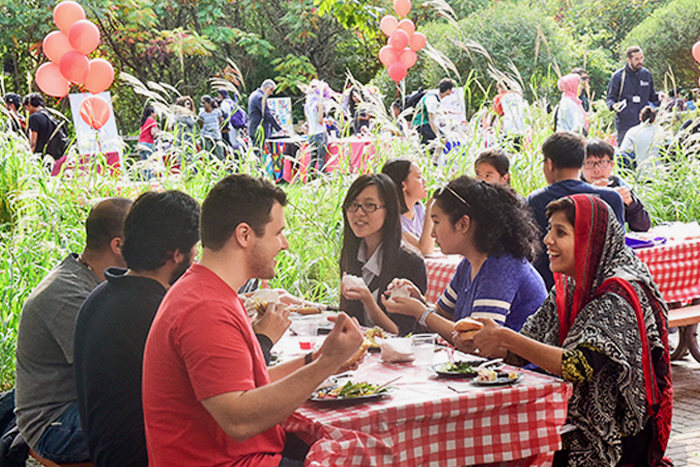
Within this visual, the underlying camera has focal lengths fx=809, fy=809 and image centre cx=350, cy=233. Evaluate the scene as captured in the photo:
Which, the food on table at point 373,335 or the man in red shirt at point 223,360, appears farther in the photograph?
the food on table at point 373,335

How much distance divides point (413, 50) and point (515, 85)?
6.79 meters

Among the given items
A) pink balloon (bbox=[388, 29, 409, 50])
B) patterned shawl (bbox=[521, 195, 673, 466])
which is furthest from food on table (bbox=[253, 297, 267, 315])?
pink balloon (bbox=[388, 29, 409, 50])

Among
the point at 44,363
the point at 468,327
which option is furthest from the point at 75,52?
the point at 468,327

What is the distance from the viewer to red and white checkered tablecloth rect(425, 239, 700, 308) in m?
5.30

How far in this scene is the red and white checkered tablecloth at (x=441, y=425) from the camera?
2.34 metres

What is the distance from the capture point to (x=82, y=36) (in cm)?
1032

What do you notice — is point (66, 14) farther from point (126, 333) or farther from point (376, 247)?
point (126, 333)

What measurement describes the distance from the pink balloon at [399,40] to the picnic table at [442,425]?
Answer: 33.9 ft

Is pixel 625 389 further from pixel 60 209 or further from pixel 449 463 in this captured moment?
pixel 60 209

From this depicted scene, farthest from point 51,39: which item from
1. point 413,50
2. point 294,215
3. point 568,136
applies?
point 568,136

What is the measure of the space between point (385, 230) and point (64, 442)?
6.03 ft

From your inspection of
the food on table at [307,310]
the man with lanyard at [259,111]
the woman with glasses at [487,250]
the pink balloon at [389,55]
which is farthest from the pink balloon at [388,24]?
the woman with glasses at [487,250]

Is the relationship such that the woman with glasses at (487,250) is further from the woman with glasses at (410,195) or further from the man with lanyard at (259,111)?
the man with lanyard at (259,111)

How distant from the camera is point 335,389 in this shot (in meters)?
2.56
